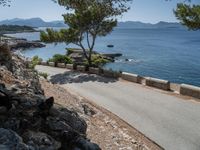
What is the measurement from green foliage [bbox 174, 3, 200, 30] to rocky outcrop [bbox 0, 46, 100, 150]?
12005mm

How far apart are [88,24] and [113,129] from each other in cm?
2392

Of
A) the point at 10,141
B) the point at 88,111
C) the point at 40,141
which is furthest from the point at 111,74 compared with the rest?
the point at 10,141

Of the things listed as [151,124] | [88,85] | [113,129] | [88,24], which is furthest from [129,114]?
[88,24]

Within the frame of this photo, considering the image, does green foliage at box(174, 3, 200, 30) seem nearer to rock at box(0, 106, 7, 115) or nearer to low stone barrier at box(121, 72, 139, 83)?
low stone barrier at box(121, 72, 139, 83)

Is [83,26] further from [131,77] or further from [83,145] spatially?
[83,145]

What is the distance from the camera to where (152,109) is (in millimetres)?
18391

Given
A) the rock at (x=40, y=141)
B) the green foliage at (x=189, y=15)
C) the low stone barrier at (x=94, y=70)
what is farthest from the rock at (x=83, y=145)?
the low stone barrier at (x=94, y=70)

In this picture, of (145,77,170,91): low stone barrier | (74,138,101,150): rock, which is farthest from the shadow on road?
(74,138,101,150): rock

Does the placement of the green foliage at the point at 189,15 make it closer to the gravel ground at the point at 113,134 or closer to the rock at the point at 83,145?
the gravel ground at the point at 113,134

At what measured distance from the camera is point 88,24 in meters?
37.1

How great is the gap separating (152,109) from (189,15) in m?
5.54

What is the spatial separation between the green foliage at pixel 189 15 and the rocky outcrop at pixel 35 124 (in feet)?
39.4

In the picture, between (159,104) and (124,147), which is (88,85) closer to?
(159,104)

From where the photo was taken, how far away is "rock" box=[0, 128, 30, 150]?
564 cm
